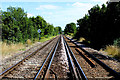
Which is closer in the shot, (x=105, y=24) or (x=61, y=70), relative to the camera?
(x=61, y=70)

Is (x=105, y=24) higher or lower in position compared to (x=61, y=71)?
higher

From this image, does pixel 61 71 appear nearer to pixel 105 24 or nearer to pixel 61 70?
pixel 61 70

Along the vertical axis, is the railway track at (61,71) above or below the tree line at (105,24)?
below

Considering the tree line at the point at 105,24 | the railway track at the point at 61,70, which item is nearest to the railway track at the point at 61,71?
the railway track at the point at 61,70

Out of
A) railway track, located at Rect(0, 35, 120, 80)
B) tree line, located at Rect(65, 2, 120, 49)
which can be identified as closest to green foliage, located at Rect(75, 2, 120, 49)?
tree line, located at Rect(65, 2, 120, 49)

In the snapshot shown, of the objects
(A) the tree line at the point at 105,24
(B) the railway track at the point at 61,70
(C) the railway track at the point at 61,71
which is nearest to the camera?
(C) the railway track at the point at 61,71

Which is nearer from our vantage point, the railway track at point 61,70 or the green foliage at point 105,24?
the railway track at point 61,70

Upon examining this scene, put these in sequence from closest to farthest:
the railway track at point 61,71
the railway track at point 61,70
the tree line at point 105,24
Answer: the railway track at point 61,71, the railway track at point 61,70, the tree line at point 105,24

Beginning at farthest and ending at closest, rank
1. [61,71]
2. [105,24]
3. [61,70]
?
1. [105,24]
2. [61,70]
3. [61,71]

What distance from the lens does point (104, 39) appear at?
16.7 metres

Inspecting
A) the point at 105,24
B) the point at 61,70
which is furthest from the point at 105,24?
the point at 61,70

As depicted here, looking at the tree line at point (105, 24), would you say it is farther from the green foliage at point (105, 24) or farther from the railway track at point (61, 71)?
the railway track at point (61, 71)

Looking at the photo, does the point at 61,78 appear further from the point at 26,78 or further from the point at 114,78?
the point at 114,78

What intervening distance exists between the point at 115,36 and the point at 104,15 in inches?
149
